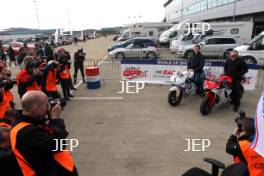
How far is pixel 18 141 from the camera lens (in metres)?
2.01

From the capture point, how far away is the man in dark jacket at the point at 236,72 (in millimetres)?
6863

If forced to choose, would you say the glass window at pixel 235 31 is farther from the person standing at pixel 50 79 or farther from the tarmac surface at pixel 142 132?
the person standing at pixel 50 79

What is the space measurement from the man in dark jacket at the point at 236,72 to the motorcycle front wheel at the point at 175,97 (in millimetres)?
1572

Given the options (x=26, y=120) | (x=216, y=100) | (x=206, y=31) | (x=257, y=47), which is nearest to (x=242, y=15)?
(x=206, y=31)

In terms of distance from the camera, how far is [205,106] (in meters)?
6.77

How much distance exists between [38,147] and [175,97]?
6038mm

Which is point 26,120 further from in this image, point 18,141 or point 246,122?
point 246,122

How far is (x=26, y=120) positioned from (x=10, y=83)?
4.11 metres

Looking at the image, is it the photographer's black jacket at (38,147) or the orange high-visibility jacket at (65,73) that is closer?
the photographer's black jacket at (38,147)

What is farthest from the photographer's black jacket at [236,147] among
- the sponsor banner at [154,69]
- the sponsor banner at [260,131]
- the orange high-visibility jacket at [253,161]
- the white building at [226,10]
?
the white building at [226,10]

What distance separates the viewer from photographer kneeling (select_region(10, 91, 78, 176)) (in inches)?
79.1

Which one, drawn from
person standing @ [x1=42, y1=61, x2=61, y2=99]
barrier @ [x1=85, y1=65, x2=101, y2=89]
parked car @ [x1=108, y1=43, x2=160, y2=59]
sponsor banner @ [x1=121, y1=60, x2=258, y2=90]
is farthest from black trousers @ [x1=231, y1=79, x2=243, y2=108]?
parked car @ [x1=108, y1=43, x2=160, y2=59]

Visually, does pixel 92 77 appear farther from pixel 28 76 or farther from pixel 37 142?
pixel 37 142

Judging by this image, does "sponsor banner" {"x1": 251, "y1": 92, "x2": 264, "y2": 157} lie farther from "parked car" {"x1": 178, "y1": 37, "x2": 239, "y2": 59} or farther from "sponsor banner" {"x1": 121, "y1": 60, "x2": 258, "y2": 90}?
"parked car" {"x1": 178, "y1": 37, "x2": 239, "y2": 59}
